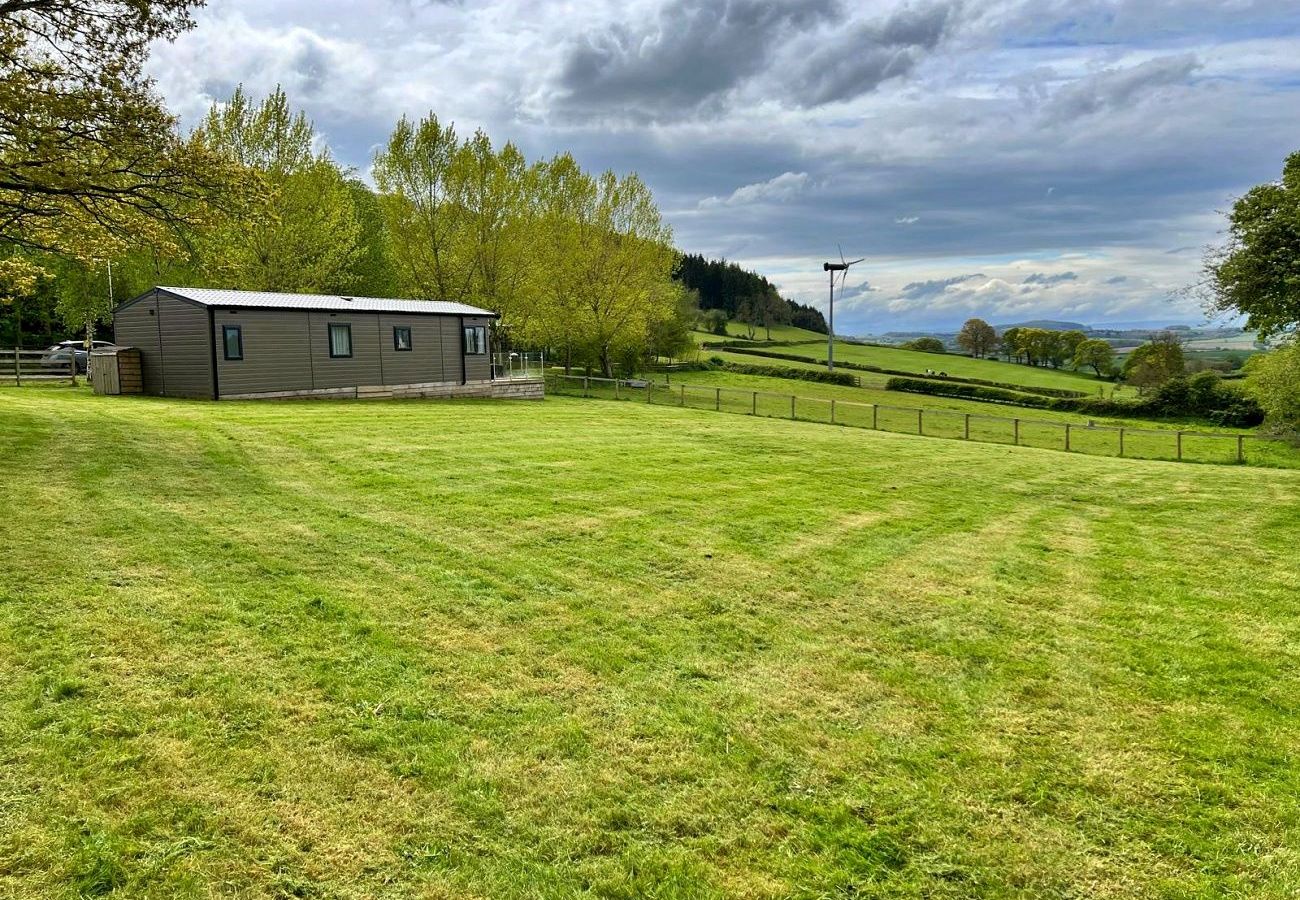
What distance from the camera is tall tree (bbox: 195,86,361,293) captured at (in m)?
30.2

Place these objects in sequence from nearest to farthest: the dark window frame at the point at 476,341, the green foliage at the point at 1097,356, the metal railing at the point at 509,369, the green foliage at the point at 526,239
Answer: the dark window frame at the point at 476,341
the metal railing at the point at 509,369
the green foliage at the point at 526,239
the green foliage at the point at 1097,356

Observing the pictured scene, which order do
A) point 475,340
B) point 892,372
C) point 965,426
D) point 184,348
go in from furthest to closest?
1. point 892,372
2. point 475,340
3. point 965,426
4. point 184,348

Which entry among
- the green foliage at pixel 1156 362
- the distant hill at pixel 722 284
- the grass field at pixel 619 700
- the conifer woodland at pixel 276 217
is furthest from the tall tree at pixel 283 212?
the distant hill at pixel 722 284

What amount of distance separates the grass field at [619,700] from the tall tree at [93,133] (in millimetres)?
5715

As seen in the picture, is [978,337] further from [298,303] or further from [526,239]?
[298,303]

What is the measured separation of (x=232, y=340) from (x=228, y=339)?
126mm

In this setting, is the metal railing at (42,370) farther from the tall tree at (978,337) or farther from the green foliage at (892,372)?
the tall tree at (978,337)

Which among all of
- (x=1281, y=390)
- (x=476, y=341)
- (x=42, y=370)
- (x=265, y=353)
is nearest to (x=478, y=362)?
(x=476, y=341)

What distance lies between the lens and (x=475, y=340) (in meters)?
30.9

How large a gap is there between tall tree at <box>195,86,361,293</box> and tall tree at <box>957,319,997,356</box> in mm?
94103

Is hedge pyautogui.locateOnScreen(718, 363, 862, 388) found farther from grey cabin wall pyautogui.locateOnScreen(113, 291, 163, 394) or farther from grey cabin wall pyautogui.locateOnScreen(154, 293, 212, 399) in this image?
grey cabin wall pyautogui.locateOnScreen(113, 291, 163, 394)

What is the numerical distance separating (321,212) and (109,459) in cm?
2488

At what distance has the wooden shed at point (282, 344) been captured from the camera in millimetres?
22656

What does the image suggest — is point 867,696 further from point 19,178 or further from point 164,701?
point 19,178
